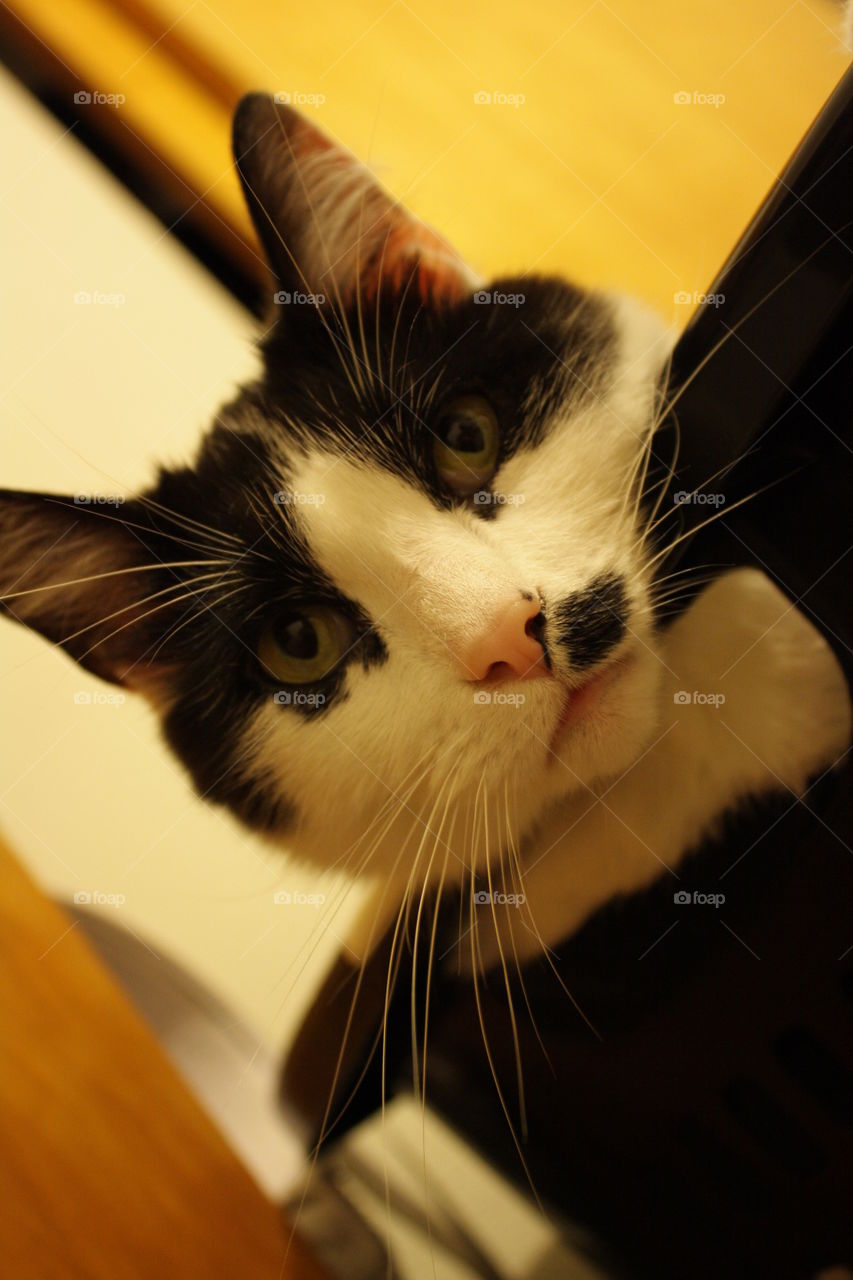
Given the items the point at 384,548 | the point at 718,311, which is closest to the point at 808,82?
the point at 718,311

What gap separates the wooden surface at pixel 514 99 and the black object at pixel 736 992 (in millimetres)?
81

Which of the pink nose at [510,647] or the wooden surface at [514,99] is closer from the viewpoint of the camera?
the pink nose at [510,647]

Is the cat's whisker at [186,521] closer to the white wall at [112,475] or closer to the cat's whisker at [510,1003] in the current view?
the white wall at [112,475]

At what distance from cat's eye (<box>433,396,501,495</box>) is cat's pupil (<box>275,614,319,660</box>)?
14cm

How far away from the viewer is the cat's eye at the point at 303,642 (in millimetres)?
515

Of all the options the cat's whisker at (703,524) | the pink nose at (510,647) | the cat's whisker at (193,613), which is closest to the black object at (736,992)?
the cat's whisker at (703,524)

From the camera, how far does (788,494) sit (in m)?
0.49

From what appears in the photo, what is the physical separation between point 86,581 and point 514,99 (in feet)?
1.52

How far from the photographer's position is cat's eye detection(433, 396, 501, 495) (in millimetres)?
543

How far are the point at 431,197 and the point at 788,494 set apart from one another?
34 cm

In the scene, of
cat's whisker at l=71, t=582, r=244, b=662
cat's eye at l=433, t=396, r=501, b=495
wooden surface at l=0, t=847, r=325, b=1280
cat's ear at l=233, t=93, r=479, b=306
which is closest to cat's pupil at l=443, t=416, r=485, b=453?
cat's eye at l=433, t=396, r=501, b=495

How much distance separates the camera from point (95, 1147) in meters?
0.52

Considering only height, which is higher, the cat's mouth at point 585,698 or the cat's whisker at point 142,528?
the cat's mouth at point 585,698

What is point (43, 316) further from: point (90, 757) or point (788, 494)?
point (788, 494)
